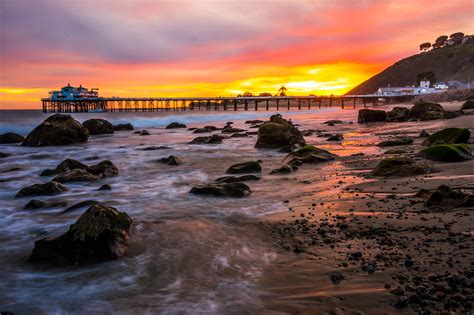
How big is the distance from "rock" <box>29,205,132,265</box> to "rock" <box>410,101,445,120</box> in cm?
2859

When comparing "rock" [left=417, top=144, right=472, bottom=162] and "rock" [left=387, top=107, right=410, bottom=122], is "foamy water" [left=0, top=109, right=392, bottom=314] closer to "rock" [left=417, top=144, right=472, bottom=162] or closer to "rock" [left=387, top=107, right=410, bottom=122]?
"rock" [left=417, top=144, right=472, bottom=162]

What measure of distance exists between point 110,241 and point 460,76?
172 m

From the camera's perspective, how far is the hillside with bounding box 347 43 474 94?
154125 mm

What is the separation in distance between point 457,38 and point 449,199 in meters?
219

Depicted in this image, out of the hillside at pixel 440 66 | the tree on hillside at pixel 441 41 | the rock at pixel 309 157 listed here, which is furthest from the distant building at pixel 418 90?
the rock at pixel 309 157

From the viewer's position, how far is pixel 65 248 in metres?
5.69

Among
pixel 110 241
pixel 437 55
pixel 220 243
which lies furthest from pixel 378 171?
pixel 437 55

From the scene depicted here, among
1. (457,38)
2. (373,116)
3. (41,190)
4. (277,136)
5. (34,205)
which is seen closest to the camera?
(34,205)

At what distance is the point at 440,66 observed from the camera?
167500mm

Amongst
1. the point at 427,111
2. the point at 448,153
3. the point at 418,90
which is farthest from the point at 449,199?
the point at 418,90

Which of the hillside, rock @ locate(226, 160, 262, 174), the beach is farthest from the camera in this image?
the hillside

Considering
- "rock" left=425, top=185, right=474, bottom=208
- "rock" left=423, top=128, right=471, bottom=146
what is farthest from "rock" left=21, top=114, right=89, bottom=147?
"rock" left=425, top=185, right=474, bottom=208

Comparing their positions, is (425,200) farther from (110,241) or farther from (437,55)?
(437,55)

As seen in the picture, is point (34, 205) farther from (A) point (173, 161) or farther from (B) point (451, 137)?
(B) point (451, 137)
